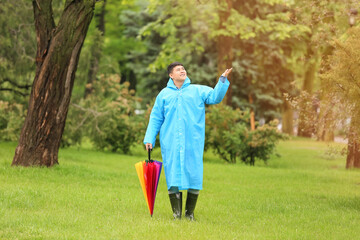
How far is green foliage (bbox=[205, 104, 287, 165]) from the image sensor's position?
58.6 ft

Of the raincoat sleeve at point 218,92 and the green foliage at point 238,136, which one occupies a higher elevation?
the raincoat sleeve at point 218,92

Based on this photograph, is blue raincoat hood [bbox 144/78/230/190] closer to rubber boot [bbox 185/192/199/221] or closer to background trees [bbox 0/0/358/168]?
rubber boot [bbox 185/192/199/221]

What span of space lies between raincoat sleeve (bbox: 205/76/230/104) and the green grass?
5.04 feet

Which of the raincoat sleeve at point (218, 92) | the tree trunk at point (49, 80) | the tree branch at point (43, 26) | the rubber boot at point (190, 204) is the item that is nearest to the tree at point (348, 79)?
the raincoat sleeve at point (218, 92)

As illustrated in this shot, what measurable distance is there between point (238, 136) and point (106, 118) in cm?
440

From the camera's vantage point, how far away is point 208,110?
19.8m

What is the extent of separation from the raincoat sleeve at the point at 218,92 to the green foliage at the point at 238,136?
10728 millimetres

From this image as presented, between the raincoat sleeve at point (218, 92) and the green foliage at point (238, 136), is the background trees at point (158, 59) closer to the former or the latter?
the green foliage at point (238, 136)

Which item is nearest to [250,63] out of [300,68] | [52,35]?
[300,68]

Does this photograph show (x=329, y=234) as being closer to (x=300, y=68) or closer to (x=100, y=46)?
(x=100, y=46)

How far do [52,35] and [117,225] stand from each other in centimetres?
602

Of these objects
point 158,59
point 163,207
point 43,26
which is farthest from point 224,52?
point 163,207

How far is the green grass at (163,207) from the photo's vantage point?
20.7 feet

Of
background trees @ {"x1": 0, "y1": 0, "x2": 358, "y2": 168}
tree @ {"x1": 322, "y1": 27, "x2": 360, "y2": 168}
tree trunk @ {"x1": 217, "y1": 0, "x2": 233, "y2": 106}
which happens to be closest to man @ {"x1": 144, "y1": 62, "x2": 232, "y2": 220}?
background trees @ {"x1": 0, "y1": 0, "x2": 358, "y2": 168}
